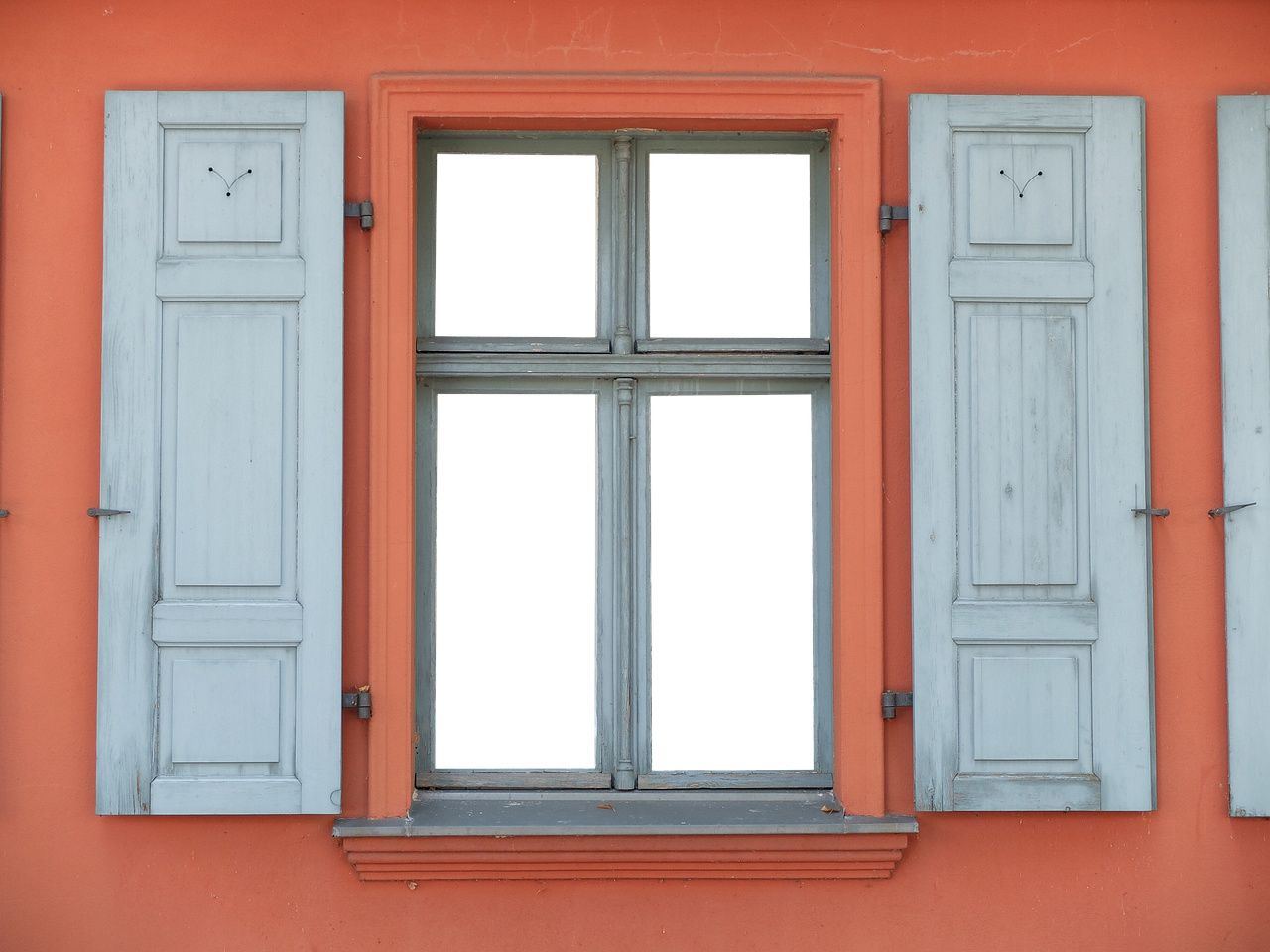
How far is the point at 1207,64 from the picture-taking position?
3.06 metres

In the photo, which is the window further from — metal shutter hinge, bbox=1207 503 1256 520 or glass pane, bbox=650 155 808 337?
metal shutter hinge, bbox=1207 503 1256 520

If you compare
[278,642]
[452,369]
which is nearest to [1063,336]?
[452,369]

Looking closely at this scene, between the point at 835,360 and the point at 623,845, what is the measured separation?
1534 mm

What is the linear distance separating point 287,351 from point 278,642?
2.70 feet

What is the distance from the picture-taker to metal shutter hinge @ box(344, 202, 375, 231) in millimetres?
2971

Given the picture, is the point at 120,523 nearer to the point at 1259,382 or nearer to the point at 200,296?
the point at 200,296

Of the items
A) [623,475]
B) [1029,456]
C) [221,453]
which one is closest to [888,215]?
[1029,456]

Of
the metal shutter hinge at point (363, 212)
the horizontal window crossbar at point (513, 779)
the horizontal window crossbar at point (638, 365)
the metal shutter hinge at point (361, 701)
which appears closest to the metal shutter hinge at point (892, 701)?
the horizontal window crossbar at point (513, 779)

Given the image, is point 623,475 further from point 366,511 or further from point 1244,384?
point 1244,384

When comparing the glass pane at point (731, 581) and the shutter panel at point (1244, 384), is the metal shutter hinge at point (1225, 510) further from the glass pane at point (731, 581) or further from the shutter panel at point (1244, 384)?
the glass pane at point (731, 581)

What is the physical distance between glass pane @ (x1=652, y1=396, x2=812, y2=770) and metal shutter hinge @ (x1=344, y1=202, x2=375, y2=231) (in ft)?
3.31

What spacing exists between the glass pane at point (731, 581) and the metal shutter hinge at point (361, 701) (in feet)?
2.85

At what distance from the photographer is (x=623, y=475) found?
3.21 m

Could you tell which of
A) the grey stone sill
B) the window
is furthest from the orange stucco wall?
the window
